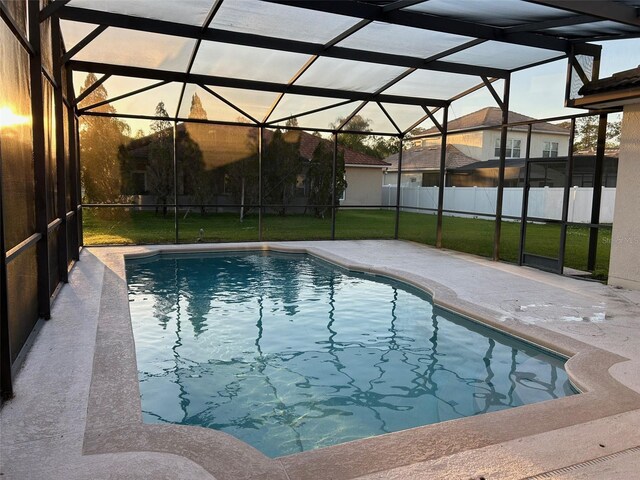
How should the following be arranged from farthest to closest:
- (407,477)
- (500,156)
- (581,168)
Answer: (500,156) < (581,168) < (407,477)

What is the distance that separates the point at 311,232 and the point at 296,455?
1238cm

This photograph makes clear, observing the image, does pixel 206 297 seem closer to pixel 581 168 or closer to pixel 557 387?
pixel 557 387

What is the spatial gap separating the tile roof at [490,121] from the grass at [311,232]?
6.58 feet

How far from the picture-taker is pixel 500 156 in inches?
364

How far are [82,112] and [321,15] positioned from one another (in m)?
5.75

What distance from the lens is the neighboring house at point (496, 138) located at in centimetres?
827

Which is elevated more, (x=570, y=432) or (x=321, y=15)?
(x=321, y=15)

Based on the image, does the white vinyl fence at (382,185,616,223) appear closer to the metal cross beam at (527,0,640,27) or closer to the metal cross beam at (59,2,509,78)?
the metal cross beam at (59,2,509,78)

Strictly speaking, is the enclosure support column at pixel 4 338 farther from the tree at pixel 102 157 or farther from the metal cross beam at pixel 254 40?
the tree at pixel 102 157

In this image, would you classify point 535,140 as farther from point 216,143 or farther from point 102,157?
Result: point 102,157

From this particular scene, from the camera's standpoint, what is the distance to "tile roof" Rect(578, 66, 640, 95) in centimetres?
624

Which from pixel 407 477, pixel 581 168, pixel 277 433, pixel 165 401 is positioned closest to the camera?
pixel 407 477

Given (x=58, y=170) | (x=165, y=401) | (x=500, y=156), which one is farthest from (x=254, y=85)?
(x=165, y=401)

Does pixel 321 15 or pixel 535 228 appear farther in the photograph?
pixel 535 228
